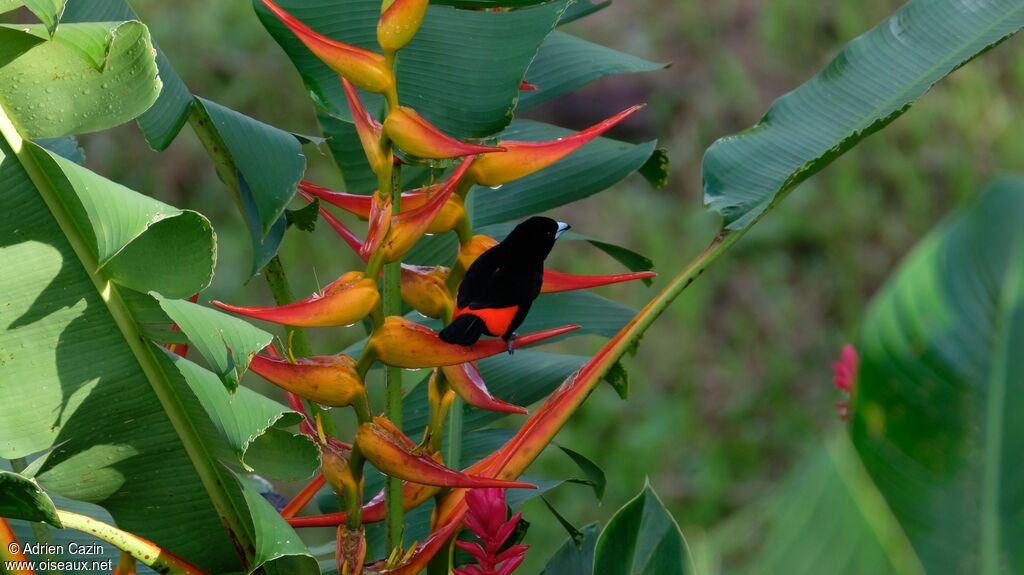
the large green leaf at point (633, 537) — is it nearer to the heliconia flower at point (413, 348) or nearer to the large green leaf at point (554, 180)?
the heliconia flower at point (413, 348)

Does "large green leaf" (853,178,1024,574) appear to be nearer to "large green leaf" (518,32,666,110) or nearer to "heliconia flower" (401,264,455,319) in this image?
"heliconia flower" (401,264,455,319)

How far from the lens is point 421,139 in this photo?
570 mm

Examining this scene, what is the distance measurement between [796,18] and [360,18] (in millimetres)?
2635

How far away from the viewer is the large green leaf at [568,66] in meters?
0.88

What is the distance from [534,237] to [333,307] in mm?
144

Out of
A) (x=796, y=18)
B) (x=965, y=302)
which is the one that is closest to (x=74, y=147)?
(x=965, y=302)

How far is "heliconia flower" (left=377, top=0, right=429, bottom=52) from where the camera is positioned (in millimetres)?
579

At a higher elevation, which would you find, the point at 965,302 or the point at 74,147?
the point at 965,302

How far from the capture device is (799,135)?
0.80 meters

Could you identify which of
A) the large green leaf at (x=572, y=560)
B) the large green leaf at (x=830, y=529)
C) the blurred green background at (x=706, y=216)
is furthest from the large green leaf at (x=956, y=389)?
the blurred green background at (x=706, y=216)

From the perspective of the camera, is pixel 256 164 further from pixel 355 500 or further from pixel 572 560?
pixel 572 560

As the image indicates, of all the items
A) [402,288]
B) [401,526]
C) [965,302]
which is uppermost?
[965,302]

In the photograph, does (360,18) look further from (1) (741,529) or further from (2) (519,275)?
(1) (741,529)

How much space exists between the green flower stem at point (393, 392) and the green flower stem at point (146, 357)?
0.10m
